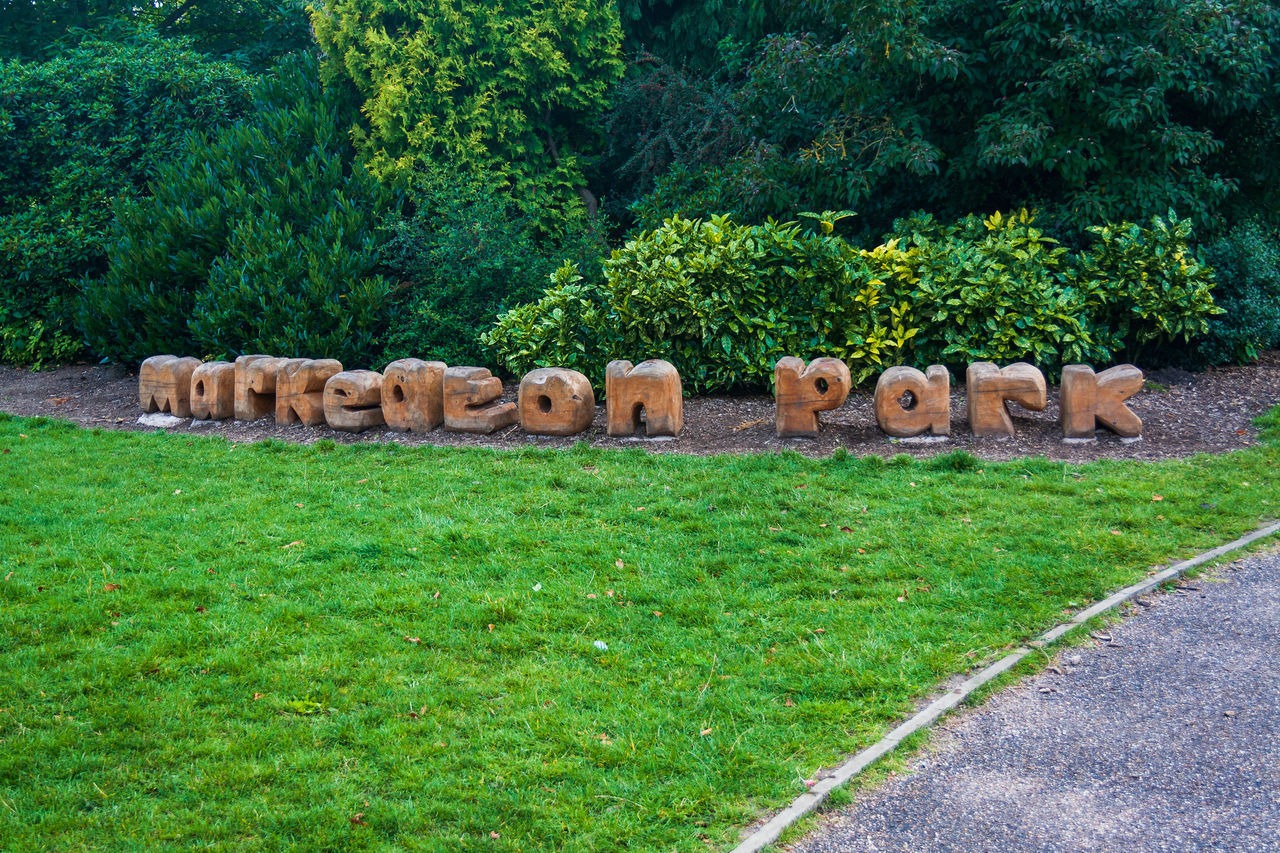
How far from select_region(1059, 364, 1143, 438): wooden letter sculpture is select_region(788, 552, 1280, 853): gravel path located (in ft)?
9.98

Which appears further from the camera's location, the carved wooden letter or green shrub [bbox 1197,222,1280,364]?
green shrub [bbox 1197,222,1280,364]

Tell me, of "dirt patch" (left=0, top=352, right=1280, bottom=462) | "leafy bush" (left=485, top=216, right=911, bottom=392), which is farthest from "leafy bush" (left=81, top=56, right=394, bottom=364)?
"leafy bush" (left=485, top=216, right=911, bottom=392)

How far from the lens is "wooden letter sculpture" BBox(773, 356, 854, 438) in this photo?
745 cm

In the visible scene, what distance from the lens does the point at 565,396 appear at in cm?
793

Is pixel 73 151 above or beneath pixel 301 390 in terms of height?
above

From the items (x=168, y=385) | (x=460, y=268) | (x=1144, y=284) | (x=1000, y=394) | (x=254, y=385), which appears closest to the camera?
(x=1000, y=394)

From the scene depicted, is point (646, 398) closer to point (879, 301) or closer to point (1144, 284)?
point (879, 301)

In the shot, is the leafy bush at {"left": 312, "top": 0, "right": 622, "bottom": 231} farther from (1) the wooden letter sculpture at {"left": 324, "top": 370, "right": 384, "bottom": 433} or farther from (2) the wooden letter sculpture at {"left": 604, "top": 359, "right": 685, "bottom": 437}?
(2) the wooden letter sculpture at {"left": 604, "top": 359, "right": 685, "bottom": 437}

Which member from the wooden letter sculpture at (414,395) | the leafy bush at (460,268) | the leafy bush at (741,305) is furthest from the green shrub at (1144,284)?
the wooden letter sculpture at (414,395)

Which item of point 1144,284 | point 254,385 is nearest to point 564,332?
point 254,385

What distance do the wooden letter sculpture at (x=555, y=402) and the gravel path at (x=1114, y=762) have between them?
4.63 m

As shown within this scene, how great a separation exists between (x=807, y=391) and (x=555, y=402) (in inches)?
82.3

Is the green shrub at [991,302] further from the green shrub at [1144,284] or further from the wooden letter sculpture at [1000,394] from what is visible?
the wooden letter sculpture at [1000,394]

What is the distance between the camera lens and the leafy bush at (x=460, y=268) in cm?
1042
